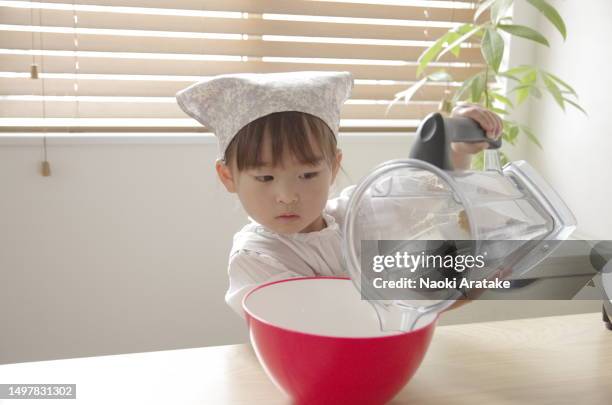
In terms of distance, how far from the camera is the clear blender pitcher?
54 centimetres

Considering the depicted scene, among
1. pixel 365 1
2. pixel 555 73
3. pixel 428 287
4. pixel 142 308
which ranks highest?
pixel 365 1

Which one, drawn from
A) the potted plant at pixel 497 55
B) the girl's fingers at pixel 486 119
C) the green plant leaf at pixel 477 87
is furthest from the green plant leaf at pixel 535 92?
the girl's fingers at pixel 486 119

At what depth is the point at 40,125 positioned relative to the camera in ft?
5.21

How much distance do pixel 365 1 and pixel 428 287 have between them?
137 cm

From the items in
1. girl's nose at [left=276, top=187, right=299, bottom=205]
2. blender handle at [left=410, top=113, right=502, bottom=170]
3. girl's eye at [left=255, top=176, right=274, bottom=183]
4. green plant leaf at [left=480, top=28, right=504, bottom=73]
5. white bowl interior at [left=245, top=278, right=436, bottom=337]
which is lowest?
white bowl interior at [left=245, top=278, right=436, bottom=337]

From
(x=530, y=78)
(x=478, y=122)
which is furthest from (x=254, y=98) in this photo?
(x=530, y=78)

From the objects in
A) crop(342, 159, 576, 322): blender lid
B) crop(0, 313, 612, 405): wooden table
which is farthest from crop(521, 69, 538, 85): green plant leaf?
crop(342, 159, 576, 322): blender lid

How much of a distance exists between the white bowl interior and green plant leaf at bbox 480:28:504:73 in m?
0.87

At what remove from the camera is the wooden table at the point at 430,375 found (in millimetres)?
603

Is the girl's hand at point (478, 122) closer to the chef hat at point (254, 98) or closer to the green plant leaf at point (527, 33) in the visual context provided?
the chef hat at point (254, 98)

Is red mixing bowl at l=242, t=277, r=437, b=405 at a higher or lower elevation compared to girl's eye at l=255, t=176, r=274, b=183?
lower

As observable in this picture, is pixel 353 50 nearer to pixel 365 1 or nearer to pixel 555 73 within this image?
pixel 365 1

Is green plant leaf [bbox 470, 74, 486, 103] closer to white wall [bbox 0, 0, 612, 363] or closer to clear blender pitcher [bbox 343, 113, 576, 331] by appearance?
white wall [bbox 0, 0, 612, 363]

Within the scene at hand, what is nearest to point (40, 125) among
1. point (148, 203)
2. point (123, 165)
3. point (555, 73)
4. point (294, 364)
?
point (123, 165)
